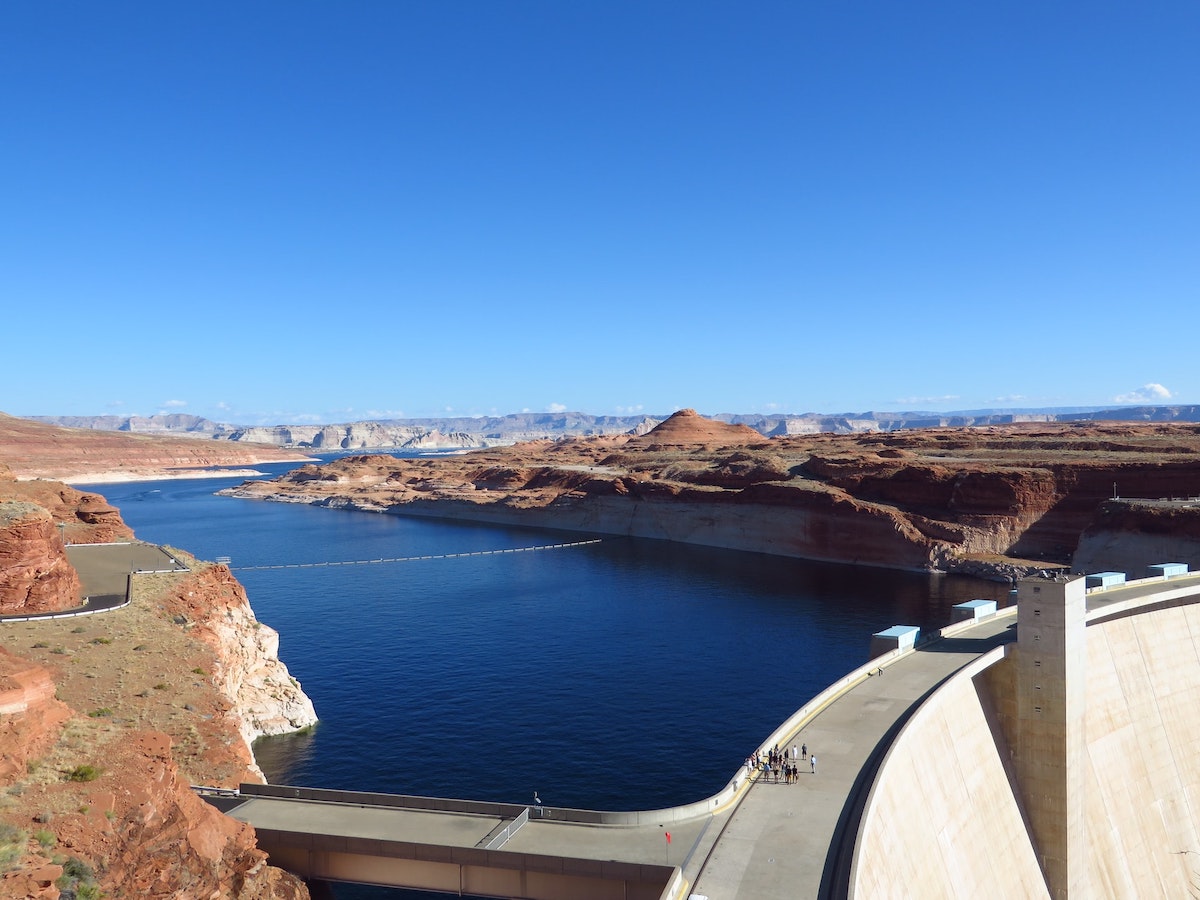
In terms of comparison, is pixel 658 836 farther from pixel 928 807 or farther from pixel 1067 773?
pixel 1067 773

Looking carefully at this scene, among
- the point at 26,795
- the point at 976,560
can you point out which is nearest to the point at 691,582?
the point at 976,560

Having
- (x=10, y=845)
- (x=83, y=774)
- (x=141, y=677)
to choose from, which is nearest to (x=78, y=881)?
(x=10, y=845)

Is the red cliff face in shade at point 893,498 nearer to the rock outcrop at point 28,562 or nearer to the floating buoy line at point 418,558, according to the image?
the floating buoy line at point 418,558

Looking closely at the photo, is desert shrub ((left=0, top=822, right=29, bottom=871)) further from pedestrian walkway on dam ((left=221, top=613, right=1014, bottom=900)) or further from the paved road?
the paved road

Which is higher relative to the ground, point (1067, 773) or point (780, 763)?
point (780, 763)

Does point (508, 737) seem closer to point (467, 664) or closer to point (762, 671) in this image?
point (467, 664)

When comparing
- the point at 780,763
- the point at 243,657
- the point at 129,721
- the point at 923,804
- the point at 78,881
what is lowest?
the point at 923,804

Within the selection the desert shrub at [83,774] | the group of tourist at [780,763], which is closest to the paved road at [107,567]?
the desert shrub at [83,774]
